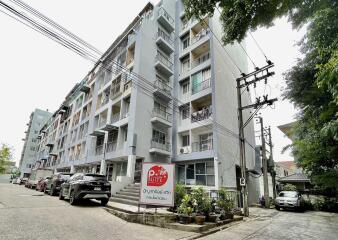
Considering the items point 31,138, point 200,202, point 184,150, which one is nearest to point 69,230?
point 200,202

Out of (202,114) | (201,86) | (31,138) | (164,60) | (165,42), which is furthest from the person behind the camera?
(31,138)

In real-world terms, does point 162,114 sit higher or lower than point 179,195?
higher

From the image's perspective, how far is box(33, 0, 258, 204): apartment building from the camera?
58.3 feet

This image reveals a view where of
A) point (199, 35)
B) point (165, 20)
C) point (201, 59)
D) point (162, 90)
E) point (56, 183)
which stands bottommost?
point (56, 183)

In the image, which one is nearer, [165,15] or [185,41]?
[185,41]

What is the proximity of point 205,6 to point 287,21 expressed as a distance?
3.39m

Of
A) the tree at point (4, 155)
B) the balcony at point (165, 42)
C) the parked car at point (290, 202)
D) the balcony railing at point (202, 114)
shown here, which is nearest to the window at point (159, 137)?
the balcony railing at point (202, 114)

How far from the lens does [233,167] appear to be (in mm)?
18281

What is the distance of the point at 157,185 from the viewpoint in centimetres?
850

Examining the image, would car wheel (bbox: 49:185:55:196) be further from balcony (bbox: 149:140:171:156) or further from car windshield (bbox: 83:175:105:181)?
balcony (bbox: 149:140:171:156)

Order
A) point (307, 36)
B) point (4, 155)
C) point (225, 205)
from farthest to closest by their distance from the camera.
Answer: point (4, 155) → point (225, 205) → point (307, 36)

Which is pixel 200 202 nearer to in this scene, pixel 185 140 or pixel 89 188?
pixel 89 188

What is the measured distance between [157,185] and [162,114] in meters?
13.2

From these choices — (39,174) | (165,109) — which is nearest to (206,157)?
(165,109)
